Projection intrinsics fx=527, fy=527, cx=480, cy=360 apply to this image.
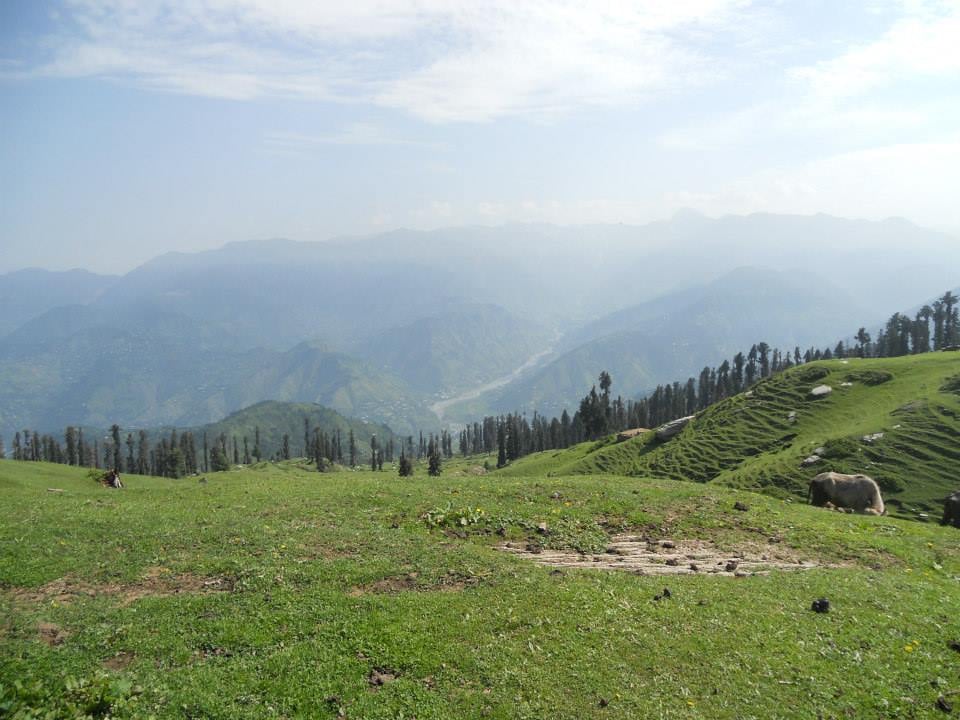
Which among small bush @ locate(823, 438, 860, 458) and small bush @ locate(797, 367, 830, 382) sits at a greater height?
small bush @ locate(797, 367, 830, 382)

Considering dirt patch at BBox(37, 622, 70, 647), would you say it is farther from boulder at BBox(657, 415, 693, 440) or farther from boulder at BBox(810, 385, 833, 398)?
boulder at BBox(657, 415, 693, 440)

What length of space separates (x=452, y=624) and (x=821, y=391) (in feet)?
242

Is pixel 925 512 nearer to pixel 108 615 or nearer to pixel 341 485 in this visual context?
pixel 341 485

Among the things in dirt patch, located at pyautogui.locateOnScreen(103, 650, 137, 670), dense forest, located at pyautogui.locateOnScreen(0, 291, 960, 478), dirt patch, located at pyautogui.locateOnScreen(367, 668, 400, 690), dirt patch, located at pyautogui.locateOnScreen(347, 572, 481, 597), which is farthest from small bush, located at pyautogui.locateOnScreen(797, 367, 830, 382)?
dirt patch, located at pyautogui.locateOnScreen(103, 650, 137, 670)

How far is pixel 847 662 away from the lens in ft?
44.9

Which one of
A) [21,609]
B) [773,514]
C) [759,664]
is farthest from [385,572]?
[773,514]

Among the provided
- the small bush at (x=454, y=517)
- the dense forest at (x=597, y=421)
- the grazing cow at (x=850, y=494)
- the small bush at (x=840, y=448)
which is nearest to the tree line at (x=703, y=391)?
the dense forest at (x=597, y=421)

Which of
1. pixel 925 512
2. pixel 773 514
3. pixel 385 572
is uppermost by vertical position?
pixel 385 572

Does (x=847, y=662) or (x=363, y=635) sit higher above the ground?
(x=363, y=635)

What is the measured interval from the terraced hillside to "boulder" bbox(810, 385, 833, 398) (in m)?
0.58

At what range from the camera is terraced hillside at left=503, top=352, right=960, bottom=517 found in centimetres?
4853

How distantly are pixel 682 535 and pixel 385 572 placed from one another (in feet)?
43.7

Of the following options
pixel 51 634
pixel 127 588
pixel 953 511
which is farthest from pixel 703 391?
pixel 51 634

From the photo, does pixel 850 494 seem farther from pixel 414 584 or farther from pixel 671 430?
pixel 671 430
